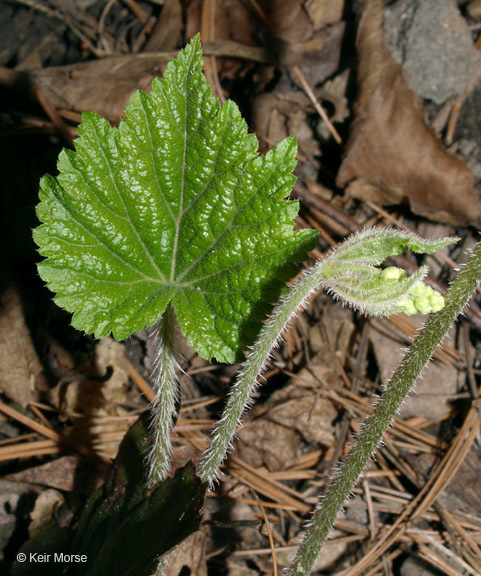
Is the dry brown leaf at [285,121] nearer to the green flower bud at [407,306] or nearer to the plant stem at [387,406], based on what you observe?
the plant stem at [387,406]

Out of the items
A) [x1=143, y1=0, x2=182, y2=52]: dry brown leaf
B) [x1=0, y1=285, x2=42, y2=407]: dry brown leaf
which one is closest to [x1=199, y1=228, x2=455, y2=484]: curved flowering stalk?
[x1=0, y1=285, x2=42, y2=407]: dry brown leaf

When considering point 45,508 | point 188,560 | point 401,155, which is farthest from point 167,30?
point 188,560

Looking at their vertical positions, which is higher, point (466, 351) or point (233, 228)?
point (233, 228)

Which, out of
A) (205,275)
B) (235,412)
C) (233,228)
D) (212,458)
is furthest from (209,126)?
(212,458)

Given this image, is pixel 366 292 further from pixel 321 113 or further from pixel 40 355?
pixel 321 113

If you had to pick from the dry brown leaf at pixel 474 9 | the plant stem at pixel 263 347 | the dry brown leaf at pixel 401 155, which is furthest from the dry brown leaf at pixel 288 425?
the dry brown leaf at pixel 474 9
